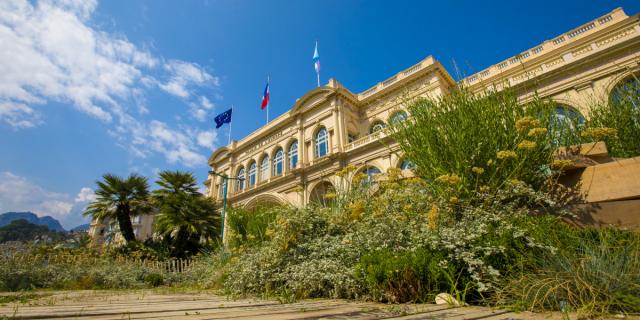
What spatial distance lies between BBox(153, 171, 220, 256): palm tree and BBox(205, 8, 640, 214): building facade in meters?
3.87

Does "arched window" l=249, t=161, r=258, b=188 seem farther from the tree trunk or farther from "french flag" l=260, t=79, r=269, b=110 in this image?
the tree trunk

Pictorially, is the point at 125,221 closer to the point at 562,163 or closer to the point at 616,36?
the point at 562,163

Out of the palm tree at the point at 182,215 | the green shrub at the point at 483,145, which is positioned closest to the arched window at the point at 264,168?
the palm tree at the point at 182,215

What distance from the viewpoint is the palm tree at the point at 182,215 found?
58.9 feet

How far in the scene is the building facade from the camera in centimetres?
1203

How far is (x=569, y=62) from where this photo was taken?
12805 mm

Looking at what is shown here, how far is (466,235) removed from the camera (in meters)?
3.33

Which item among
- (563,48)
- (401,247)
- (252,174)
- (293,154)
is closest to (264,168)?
(252,174)

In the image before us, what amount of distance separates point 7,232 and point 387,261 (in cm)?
12241

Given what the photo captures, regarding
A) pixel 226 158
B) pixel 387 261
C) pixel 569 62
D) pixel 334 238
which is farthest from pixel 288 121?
pixel 387 261

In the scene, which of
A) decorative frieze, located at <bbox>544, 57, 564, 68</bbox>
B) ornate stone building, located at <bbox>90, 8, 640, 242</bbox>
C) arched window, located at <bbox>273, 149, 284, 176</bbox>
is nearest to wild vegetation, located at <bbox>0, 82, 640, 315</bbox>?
ornate stone building, located at <bbox>90, 8, 640, 242</bbox>

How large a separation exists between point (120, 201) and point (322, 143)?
1461 cm

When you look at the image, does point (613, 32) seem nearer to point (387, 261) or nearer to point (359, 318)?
point (387, 261)

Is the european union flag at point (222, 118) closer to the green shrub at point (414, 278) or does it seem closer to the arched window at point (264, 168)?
the arched window at point (264, 168)
